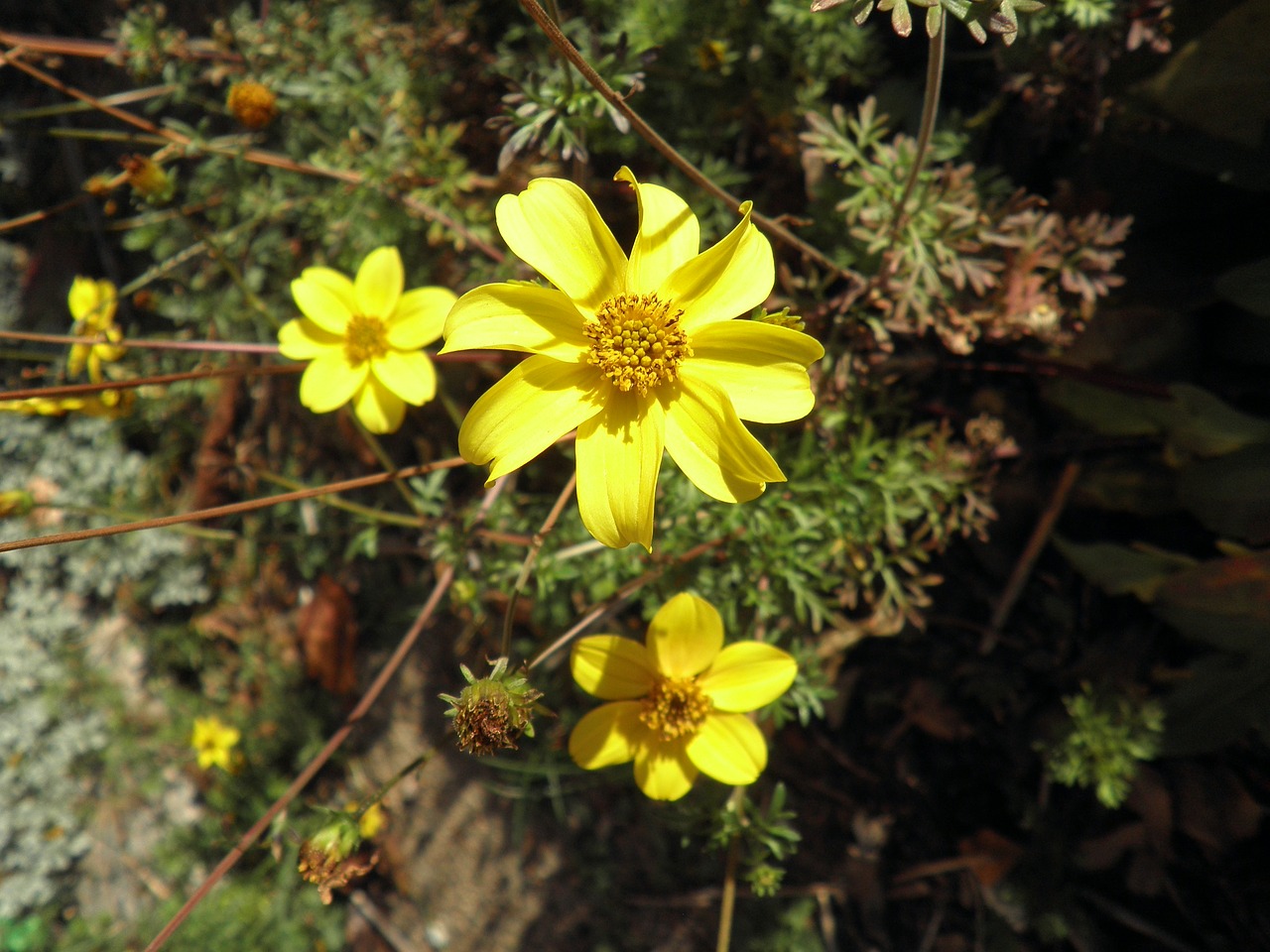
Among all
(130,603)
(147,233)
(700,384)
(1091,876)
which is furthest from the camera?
(130,603)

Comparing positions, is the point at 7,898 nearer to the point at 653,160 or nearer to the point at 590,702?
the point at 590,702

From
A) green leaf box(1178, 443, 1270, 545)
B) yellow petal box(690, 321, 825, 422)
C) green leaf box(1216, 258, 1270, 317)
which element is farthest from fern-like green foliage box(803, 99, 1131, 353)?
yellow petal box(690, 321, 825, 422)

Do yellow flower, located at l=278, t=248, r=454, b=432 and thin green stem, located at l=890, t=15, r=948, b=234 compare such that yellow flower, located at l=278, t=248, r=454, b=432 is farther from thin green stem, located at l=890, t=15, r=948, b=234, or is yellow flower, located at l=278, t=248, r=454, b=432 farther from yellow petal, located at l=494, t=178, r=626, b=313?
thin green stem, located at l=890, t=15, r=948, b=234

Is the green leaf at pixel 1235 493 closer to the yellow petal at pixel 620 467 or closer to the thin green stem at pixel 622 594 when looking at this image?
the thin green stem at pixel 622 594

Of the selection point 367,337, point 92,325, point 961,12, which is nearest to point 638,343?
point 961,12

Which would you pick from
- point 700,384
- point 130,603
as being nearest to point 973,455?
point 700,384

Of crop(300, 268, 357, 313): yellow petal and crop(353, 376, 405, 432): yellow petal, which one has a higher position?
crop(300, 268, 357, 313): yellow petal
